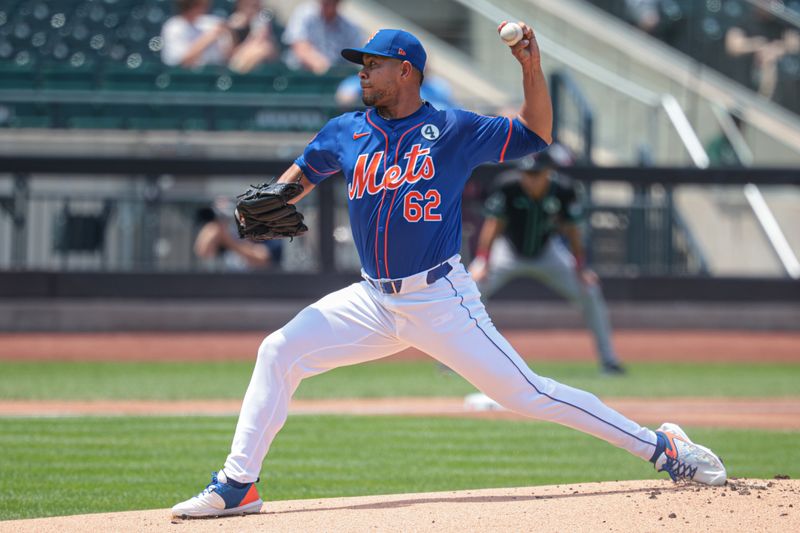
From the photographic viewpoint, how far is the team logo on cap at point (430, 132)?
5.05 metres

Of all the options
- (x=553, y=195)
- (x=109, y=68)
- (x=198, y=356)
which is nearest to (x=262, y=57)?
(x=109, y=68)

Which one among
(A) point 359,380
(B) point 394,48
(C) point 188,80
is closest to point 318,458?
(B) point 394,48

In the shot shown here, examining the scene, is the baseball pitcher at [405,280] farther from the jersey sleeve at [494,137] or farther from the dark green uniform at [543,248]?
the dark green uniform at [543,248]

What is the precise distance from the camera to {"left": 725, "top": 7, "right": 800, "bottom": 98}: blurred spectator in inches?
696

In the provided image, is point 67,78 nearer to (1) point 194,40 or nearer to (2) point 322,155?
(1) point 194,40

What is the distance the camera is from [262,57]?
16.1 meters

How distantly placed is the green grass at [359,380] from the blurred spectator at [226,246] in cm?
153

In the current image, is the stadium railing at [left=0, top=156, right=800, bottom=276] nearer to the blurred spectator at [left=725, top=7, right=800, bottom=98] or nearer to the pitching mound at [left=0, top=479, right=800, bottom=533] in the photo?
the blurred spectator at [left=725, top=7, right=800, bottom=98]

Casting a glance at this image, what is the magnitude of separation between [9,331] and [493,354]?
932 cm

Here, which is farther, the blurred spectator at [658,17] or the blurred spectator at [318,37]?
the blurred spectator at [658,17]

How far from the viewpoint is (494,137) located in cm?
513

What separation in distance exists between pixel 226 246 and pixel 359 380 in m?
3.04

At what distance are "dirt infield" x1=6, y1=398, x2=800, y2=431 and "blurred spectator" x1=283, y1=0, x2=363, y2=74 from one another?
7.04 meters

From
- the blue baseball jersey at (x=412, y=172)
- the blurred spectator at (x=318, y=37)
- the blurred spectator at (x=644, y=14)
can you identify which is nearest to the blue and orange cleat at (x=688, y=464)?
the blue baseball jersey at (x=412, y=172)
